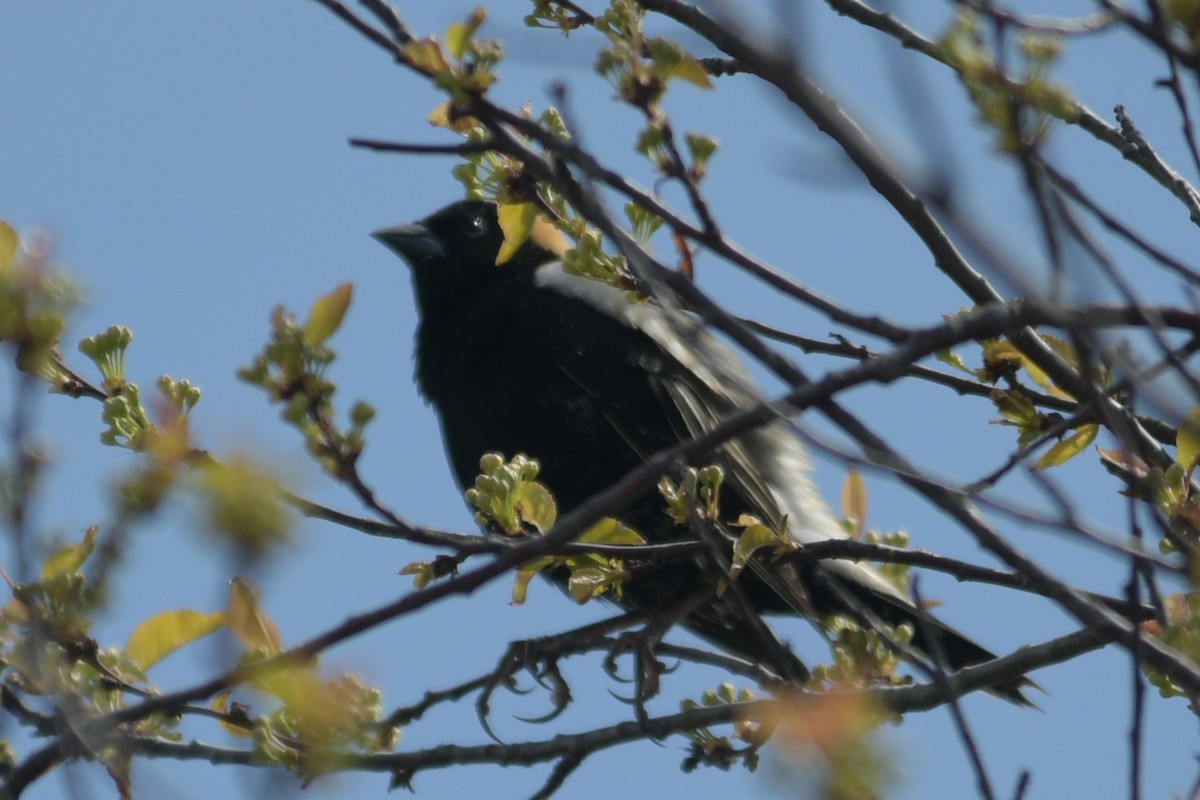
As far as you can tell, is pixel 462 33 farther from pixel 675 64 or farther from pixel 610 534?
pixel 610 534

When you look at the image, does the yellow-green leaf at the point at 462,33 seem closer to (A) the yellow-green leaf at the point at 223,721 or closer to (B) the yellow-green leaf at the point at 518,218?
A: (B) the yellow-green leaf at the point at 518,218

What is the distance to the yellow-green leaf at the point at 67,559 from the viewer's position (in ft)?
5.94

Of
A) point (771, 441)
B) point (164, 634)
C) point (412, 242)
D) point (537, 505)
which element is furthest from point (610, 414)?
point (164, 634)

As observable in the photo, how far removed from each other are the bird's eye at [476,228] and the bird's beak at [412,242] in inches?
4.2

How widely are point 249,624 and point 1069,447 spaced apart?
4.54ft

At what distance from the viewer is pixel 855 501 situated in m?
2.90

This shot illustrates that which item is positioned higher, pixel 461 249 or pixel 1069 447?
pixel 461 249

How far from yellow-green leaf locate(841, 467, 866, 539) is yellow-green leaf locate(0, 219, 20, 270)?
5.42 feet

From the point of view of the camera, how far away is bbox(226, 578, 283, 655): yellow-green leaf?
71.6 inches

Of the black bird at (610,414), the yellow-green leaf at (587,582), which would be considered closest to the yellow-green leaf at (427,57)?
the yellow-green leaf at (587,582)

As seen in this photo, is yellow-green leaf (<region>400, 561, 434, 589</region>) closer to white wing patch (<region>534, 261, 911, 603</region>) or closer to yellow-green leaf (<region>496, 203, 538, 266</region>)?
yellow-green leaf (<region>496, 203, 538, 266</region>)

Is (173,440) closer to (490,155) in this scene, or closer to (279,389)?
(279,389)

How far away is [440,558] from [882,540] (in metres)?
1.04

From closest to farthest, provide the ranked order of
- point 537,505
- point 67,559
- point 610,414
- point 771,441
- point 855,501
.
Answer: point 67,559
point 537,505
point 855,501
point 610,414
point 771,441
